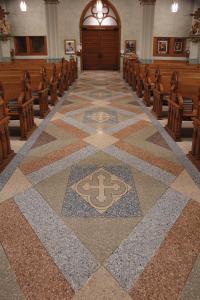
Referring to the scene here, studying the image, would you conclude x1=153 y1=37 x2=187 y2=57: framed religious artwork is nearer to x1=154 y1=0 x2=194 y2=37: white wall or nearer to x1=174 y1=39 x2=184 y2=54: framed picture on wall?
x1=174 y1=39 x2=184 y2=54: framed picture on wall

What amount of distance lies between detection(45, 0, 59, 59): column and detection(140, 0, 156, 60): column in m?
4.48

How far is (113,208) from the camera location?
235 cm

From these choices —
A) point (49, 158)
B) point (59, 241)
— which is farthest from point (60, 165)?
point (59, 241)

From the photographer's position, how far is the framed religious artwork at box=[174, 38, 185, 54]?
16.1 meters

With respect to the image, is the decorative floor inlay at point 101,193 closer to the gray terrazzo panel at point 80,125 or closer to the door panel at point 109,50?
the gray terrazzo panel at point 80,125

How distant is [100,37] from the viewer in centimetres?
1730

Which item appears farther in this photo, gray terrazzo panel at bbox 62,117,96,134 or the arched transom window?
the arched transom window

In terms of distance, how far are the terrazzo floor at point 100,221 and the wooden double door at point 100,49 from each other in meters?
15.1

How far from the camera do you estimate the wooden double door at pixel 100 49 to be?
17.1 metres

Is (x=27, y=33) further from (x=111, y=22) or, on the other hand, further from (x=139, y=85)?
(x=139, y=85)

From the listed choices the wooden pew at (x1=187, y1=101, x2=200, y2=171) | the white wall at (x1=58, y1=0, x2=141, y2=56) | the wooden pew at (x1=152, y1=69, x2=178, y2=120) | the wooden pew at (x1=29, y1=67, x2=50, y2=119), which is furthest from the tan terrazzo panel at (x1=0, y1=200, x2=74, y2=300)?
the white wall at (x1=58, y1=0, x2=141, y2=56)

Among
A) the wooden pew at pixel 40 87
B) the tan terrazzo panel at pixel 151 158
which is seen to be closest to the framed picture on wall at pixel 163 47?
the wooden pew at pixel 40 87

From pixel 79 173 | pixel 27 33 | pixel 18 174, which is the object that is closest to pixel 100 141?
pixel 79 173

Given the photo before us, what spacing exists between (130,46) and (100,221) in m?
16.8
